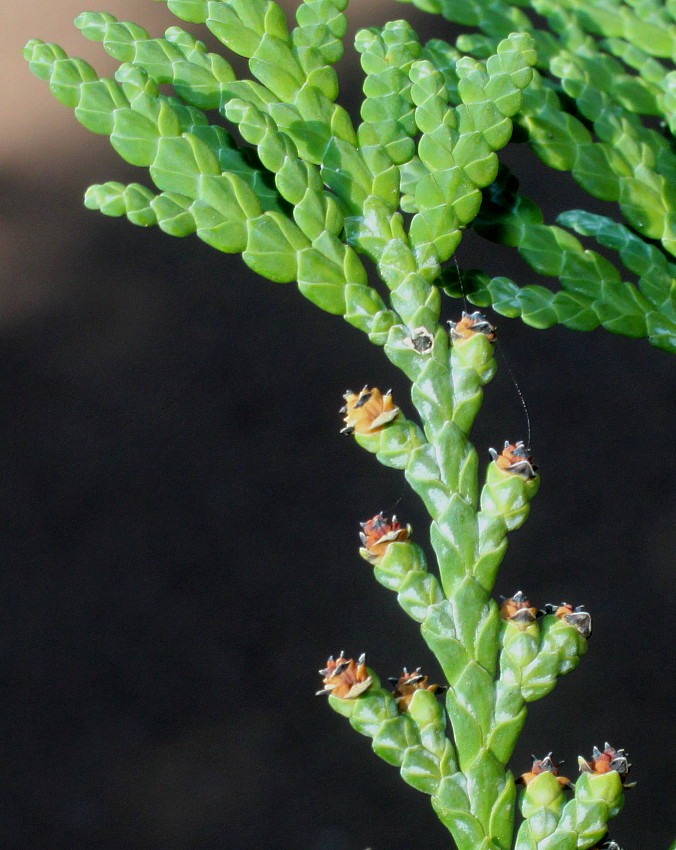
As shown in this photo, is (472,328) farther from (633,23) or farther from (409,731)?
(633,23)

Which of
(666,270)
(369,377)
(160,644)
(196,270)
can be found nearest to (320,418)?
(369,377)

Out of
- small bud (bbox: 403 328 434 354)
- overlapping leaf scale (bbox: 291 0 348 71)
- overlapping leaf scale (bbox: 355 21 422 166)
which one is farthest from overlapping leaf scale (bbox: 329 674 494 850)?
overlapping leaf scale (bbox: 291 0 348 71)

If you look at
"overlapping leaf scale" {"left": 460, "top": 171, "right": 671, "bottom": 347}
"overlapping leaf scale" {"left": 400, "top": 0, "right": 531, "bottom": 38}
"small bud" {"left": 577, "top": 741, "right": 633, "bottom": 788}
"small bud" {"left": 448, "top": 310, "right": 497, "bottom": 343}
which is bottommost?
"small bud" {"left": 577, "top": 741, "right": 633, "bottom": 788}

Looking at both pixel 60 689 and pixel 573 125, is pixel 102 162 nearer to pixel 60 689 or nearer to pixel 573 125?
pixel 60 689

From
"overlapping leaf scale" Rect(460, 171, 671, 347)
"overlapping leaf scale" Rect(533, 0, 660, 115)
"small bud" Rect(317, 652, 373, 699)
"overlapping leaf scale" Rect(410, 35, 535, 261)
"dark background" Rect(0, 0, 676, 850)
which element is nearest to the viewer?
"small bud" Rect(317, 652, 373, 699)

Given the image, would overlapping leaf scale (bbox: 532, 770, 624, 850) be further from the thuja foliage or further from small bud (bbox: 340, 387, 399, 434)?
the thuja foliage

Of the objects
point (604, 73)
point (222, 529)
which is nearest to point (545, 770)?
point (604, 73)

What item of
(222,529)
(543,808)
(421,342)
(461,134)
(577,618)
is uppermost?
(461,134)
